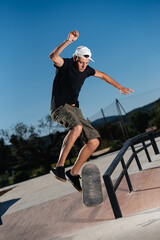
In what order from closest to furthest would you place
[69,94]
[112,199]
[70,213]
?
[69,94]
[112,199]
[70,213]

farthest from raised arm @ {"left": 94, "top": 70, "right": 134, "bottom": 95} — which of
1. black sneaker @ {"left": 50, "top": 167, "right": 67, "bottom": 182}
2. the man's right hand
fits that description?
black sneaker @ {"left": 50, "top": 167, "right": 67, "bottom": 182}

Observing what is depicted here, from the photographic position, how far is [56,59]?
3.13 m

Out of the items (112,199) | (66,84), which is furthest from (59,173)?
(66,84)

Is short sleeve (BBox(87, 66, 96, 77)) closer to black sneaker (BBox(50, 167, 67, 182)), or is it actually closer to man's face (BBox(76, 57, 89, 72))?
man's face (BBox(76, 57, 89, 72))

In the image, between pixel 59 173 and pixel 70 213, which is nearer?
pixel 59 173

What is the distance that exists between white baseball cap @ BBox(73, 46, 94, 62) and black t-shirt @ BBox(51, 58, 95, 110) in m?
0.14

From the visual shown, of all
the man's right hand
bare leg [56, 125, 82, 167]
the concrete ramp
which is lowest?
the concrete ramp

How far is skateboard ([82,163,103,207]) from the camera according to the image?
3.51 meters

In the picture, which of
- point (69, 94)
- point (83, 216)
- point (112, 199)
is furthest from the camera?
point (83, 216)

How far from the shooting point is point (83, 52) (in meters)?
3.26

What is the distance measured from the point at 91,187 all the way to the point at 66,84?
1.45 meters

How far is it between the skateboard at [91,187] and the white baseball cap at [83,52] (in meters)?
1.60

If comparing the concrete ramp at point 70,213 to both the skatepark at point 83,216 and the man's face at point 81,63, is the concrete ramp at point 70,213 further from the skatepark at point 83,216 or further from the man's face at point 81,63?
the man's face at point 81,63

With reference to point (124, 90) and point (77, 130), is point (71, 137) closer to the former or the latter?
point (77, 130)
